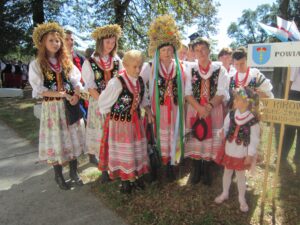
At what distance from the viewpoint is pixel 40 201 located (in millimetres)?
3633

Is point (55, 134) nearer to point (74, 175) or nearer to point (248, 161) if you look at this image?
point (74, 175)

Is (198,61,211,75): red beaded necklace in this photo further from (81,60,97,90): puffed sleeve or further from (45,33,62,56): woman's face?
(45,33,62,56): woman's face

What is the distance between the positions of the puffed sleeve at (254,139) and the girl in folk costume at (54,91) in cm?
214

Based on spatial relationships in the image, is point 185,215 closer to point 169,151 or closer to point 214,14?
point 169,151

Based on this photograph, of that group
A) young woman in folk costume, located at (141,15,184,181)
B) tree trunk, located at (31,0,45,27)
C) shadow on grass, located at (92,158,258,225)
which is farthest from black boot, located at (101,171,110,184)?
tree trunk, located at (31,0,45,27)

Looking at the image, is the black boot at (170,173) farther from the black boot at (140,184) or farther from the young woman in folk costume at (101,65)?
the young woman in folk costume at (101,65)

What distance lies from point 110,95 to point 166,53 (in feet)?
2.67

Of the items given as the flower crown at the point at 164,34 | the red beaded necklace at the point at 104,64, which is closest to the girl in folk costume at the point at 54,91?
the red beaded necklace at the point at 104,64

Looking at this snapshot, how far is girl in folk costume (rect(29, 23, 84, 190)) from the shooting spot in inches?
138

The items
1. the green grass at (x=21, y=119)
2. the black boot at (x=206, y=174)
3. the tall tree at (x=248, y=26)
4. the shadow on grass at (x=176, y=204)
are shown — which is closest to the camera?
the shadow on grass at (x=176, y=204)

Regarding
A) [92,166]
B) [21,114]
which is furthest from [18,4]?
[92,166]

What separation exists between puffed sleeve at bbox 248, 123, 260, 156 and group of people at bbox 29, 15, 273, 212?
0.21 meters

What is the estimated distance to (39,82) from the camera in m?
3.46

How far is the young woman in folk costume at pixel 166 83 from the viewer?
3426 millimetres
